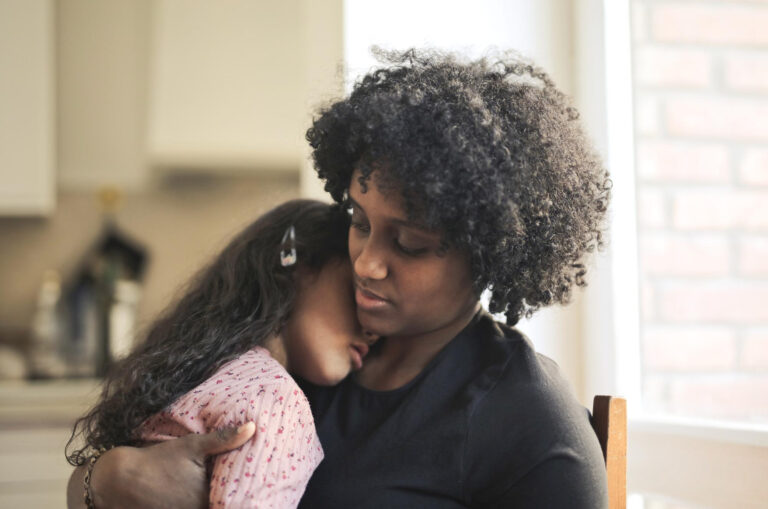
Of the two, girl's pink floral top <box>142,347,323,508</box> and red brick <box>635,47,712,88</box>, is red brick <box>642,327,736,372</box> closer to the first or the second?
red brick <box>635,47,712,88</box>

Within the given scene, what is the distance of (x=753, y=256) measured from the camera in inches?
→ 51.4

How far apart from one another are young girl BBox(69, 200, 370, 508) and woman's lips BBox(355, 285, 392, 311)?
0.09m

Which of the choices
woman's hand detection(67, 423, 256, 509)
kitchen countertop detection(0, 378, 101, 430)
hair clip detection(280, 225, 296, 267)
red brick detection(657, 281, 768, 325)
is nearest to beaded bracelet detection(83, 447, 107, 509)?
woman's hand detection(67, 423, 256, 509)

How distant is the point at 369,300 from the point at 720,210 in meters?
0.70

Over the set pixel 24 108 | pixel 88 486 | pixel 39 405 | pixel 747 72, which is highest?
pixel 24 108

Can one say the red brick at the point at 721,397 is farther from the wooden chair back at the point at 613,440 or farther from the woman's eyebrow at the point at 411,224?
the woman's eyebrow at the point at 411,224

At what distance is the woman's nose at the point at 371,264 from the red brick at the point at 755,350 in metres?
0.69

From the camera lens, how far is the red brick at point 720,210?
1289mm

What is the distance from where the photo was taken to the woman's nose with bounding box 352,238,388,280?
0.97 meters

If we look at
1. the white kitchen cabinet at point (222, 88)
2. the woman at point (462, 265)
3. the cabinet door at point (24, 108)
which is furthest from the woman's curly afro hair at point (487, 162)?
the cabinet door at point (24, 108)

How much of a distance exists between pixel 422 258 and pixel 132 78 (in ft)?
9.14

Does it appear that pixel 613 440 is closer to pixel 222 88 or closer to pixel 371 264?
pixel 371 264

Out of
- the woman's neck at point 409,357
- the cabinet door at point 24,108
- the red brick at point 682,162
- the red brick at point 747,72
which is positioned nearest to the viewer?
the woman's neck at point 409,357

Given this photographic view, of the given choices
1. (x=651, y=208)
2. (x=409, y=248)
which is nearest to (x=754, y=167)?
(x=651, y=208)
